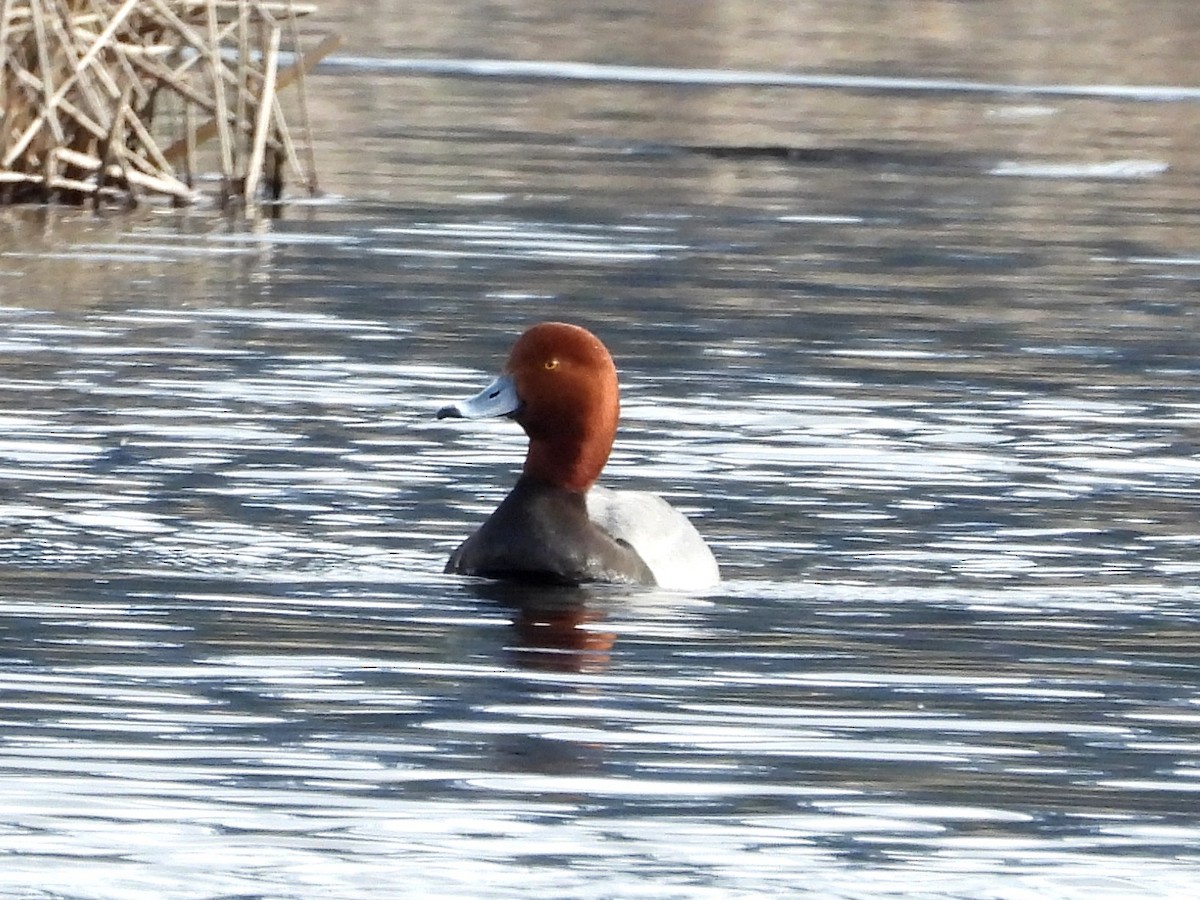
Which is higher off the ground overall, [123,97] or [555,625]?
[123,97]

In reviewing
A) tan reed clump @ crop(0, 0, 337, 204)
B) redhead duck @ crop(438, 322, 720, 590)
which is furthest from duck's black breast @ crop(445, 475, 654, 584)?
tan reed clump @ crop(0, 0, 337, 204)

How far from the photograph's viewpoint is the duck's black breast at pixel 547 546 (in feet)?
32.3

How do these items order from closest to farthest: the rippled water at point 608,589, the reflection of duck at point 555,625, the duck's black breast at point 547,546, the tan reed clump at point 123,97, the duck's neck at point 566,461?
1. the rippled water at point 608,589
2. the reflection of duck at point 555,625
3. the duck's black breast at point 547,546
4. the duck's neck at point 566,461
5. the tan reed clump at point 123,97

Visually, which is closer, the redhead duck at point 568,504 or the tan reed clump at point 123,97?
the redhead duck at point 568,504

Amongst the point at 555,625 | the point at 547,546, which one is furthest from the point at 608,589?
the point at 555,625

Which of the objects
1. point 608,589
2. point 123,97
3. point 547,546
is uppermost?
point 123,97

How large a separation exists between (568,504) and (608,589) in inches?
11.6

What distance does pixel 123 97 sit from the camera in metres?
19.4

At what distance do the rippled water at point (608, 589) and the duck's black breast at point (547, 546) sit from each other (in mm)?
117

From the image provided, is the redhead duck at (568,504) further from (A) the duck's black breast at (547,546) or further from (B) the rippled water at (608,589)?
(B) the rippled water at (608,589)

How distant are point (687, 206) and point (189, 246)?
163 inches

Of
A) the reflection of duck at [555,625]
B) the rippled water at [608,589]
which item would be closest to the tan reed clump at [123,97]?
the rippled water at [608,589]

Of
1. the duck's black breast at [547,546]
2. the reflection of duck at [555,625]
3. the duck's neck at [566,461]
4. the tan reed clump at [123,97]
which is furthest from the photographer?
the tan reed clump at [123,97]

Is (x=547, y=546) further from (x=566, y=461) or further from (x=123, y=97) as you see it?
(x=123, y=97)
